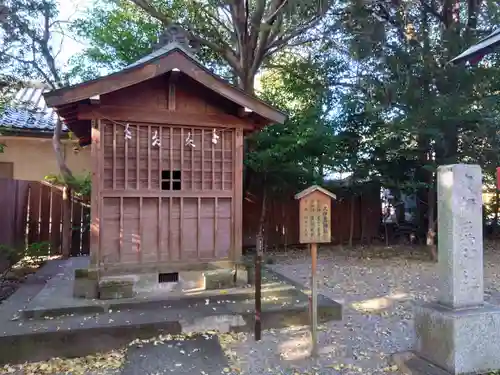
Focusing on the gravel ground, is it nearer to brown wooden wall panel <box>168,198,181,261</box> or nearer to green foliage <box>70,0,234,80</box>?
brown wooden wall panel <box>168,198,181,261</box>

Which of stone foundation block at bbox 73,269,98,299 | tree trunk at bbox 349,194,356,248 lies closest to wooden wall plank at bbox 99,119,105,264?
stone foundation block at bbox 73,269,98,299

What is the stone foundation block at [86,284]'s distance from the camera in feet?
19.1

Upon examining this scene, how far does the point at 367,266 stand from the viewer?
1034 cm

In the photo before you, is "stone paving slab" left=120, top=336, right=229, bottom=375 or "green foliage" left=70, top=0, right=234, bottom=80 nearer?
"stone paving slab" left=120, top=336, right=229, bottom=375

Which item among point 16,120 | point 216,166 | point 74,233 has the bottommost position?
point 74,233

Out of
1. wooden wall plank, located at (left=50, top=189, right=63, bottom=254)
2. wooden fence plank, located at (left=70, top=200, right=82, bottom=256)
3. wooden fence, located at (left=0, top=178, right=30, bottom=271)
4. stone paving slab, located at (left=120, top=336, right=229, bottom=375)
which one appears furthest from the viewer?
wooden fence plank, located at (left=70, top=200, right=82, bottom=256)

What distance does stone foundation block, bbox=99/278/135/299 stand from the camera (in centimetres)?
577

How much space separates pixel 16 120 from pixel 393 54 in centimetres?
1070

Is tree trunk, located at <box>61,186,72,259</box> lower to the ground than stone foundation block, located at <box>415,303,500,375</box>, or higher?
higher

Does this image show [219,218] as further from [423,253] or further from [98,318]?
[423,253]

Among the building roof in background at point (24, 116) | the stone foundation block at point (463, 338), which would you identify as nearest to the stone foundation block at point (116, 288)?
the stone foundation block at point (463, 338)

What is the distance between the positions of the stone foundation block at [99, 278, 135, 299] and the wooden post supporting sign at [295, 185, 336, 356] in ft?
→ 9.13

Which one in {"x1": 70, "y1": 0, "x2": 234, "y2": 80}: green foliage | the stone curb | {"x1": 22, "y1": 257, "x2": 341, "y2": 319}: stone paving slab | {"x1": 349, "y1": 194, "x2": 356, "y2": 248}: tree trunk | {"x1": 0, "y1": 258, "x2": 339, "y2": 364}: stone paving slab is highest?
{"x1": 70, "y1": 0, "x2": 234, "y2": 80}: green foliage

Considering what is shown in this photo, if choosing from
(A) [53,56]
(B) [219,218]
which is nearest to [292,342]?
(B) [219,218]
